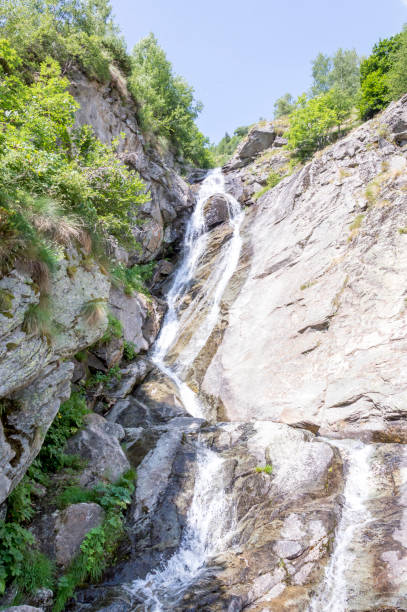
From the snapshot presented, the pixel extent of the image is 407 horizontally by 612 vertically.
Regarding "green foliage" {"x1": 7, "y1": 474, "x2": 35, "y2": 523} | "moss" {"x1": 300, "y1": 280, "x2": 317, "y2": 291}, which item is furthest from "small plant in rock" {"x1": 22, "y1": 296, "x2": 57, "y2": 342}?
"moss" {"x1": 300, "y1": 280, "x2": 317, "y2": 291}

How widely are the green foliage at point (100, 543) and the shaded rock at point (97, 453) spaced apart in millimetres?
279

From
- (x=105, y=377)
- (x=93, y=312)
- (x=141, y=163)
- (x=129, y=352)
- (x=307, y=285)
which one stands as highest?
(x=141, y=163)

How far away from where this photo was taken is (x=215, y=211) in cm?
2342

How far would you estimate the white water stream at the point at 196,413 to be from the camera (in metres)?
5.78

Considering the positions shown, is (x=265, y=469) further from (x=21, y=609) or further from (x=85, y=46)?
(x=85, y=46)

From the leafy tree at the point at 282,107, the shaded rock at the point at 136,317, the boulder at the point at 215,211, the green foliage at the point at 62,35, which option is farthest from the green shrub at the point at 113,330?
the leafy tree at the point at 282,107

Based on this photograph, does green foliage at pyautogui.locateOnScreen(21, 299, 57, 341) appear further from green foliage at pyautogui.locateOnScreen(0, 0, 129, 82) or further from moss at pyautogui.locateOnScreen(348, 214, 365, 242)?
Result: green foliage at pyautogui.locateOnScreen(0, 0, 129, 82)

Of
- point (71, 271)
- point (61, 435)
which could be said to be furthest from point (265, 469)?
point (71, 271)

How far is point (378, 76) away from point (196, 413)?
25.3m

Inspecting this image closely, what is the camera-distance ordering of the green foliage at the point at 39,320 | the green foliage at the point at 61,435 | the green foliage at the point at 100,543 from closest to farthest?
1. the green foliage at the point at 39,320
2. the green foliage at the point at 100,543
3. the green foliage at the point at 61,435

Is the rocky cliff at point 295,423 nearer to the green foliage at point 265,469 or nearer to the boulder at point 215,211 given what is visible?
the green foliage at point 265,469

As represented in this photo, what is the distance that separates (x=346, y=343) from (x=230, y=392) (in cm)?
424

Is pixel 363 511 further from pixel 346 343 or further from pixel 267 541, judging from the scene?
pixel 346 343

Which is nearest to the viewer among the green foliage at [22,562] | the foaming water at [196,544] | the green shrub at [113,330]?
the green foliage at [22,562]
